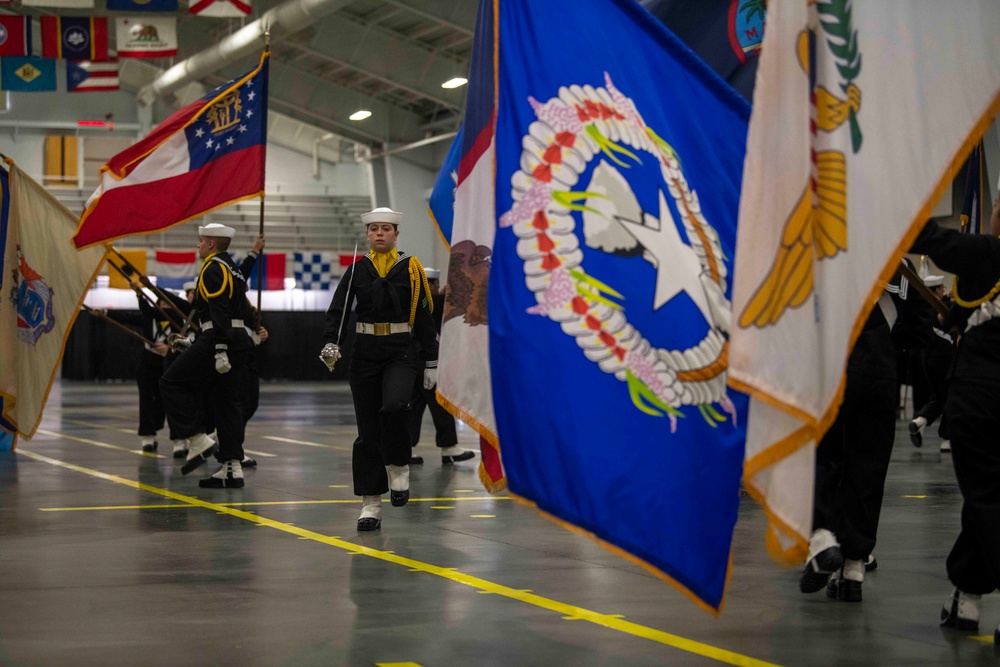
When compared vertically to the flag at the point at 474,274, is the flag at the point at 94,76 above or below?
above

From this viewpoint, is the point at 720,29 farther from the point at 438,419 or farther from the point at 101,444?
the point at 101,444

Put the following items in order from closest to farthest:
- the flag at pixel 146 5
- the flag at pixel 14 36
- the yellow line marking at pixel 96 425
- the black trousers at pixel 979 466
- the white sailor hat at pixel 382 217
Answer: the black trousers at pixel 979 466, the white sailor hat at pixel 382 217, the yellow line marking at pixel 96 425, the flag at pixel 146 5, the flag at pixel 14 36

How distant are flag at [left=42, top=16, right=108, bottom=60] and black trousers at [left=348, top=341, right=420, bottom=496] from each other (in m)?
18.7

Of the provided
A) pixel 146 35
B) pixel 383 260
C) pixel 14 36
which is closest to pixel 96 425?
pixel 146 35

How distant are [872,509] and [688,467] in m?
2.02

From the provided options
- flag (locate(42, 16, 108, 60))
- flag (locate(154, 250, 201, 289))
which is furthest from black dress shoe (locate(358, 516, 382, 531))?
flag (locate(154, 250, 201, 289))

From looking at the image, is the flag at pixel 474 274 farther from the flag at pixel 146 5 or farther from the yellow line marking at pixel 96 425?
the flag at pixel 146 5

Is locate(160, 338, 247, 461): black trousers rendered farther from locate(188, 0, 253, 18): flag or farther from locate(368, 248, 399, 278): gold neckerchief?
locate(188, 0, 253, 18): flag

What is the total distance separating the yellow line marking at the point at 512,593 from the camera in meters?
4.96

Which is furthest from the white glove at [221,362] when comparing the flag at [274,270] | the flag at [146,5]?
the flag at [274,270]

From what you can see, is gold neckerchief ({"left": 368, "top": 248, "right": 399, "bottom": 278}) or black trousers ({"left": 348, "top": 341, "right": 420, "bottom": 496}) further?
gold neckerchief ({"left": 368, "top": 248, "right": 399, "bottom": 278})

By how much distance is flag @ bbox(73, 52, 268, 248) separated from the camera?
39.6ft

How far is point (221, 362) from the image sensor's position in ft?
34.3

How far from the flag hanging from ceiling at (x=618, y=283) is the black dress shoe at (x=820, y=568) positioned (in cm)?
155
